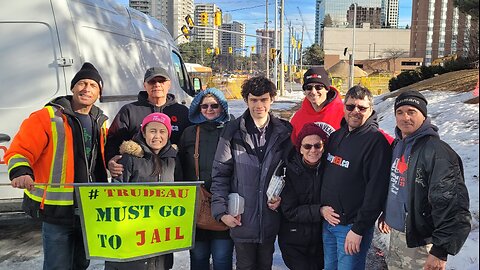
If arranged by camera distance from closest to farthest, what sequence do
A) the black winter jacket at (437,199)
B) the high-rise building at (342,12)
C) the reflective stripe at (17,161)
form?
the black winter jacket at (437,199), the reflective stripe at (17,161), the high-rise building at (342,12)

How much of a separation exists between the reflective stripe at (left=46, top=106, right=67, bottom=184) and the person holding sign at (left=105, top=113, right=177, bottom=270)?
0.37 metres

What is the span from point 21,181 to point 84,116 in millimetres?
635

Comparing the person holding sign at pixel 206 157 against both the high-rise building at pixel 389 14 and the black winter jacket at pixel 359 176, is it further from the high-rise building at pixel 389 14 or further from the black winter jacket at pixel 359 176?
the high-rise building at pixel 389 14

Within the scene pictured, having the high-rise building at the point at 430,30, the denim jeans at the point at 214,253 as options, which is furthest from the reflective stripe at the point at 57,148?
the high-rise building at the point at 430,30

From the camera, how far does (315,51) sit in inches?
4299

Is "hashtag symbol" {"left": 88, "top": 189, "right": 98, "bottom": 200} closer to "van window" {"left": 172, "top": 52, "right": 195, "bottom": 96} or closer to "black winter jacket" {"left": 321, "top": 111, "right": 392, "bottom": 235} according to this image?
"black winter jacket" {"left": 321, "top": 111, "right": 392, "bottom": 235}

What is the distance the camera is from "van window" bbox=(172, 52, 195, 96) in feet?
24.0

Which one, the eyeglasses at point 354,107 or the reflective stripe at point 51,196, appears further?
the reflective stripe at point 51,196

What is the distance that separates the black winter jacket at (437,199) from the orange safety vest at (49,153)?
219cm

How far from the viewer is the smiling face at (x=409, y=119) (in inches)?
99.3

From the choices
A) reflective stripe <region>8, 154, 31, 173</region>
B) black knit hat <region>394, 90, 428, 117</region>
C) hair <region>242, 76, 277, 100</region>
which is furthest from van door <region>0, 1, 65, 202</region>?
black knit hat <region>394, 90, 428, 117</region>

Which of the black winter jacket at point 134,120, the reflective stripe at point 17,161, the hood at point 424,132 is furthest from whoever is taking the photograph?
the black winter jacket at point 134,120

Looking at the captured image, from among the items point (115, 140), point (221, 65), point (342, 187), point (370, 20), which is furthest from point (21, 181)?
point (370, 20)

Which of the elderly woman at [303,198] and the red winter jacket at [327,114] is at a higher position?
the red winter jacket at [327,114]
